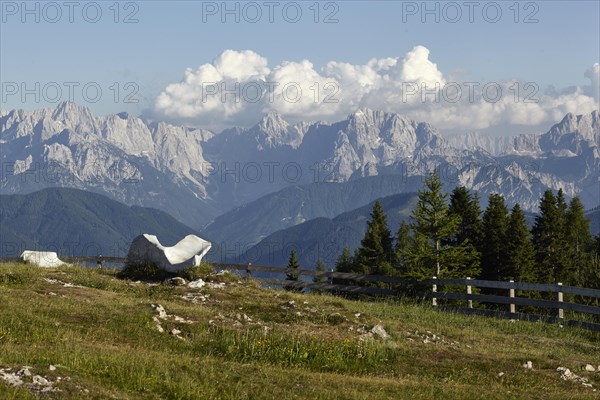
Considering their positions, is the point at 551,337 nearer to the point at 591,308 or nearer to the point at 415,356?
the point at 591,308

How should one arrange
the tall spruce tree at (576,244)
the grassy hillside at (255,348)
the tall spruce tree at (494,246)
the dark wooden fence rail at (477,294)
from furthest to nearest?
the tall spruce tree at (576,244) → the tall spruce tree at (494,246) → the dark wooden fence rail at (477,294) → the grassy hillside at (255,348)

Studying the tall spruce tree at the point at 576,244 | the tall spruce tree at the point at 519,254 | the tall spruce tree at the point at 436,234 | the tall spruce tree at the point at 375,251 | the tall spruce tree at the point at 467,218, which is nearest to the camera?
the tall spruce tree at the point at 436,234

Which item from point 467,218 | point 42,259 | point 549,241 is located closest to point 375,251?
point 549,241

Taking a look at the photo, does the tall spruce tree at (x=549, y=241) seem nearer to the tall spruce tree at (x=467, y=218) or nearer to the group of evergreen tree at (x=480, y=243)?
the group of evergreen tree at (x=480, y=243)

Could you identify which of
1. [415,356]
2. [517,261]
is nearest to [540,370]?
[415,356]

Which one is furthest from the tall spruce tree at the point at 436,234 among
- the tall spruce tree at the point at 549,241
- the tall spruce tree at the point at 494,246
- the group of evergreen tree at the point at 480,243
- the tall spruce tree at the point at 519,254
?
the tall spruce tree at the point at 549,241

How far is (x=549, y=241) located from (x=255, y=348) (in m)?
74.1

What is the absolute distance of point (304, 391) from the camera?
45.6ft

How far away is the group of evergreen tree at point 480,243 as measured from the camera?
44.6 metres

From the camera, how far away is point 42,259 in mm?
38969

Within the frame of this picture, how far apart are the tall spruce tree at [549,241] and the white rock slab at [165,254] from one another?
179 ft

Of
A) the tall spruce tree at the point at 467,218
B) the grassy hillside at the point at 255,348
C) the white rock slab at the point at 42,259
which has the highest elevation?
the tall spruce tree at the point at 467,218

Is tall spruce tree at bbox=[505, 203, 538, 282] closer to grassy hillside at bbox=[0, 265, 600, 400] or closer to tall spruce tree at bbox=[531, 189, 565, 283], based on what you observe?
tall spruce tree at bbox=[531, 189, 565, 283]

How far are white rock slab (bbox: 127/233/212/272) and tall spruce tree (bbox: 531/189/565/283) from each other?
5449 cm
